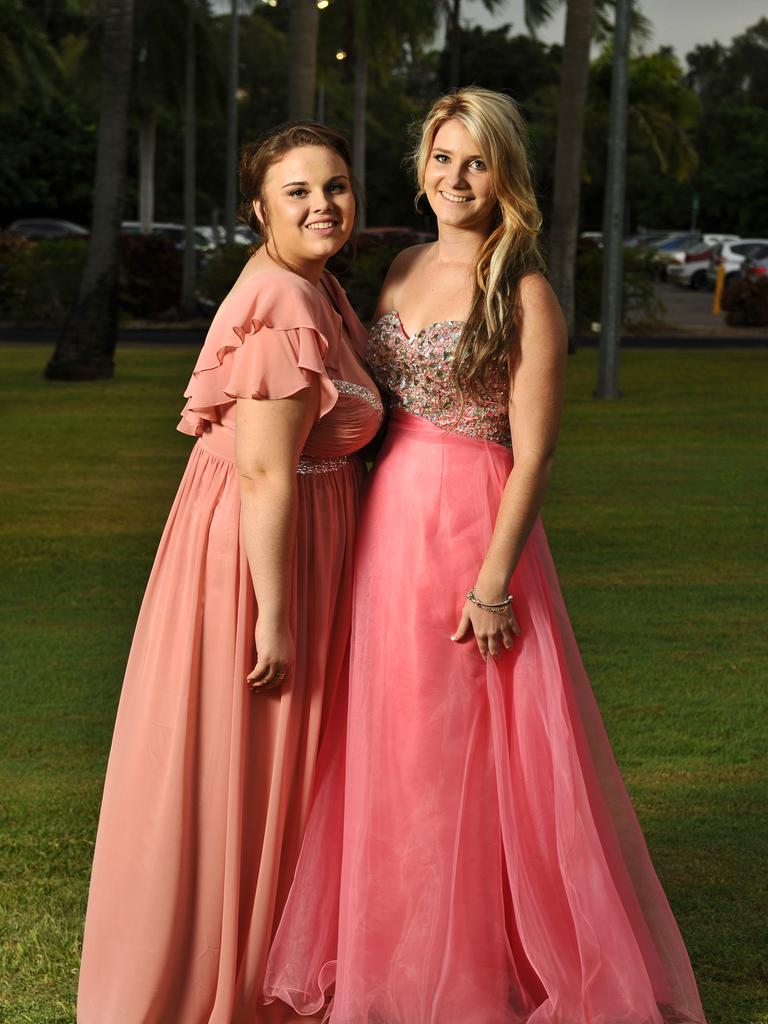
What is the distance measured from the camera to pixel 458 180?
3.59m

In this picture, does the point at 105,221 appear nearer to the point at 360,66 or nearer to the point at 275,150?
the point at 275,150

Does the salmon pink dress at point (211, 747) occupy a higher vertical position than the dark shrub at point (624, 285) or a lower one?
higher

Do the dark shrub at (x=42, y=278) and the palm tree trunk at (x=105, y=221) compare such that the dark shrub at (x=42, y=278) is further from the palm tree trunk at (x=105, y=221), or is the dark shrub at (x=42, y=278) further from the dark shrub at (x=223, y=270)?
the palm tree trunk at (x=105, y=221)

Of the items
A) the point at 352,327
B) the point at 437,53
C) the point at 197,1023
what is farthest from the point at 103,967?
the point at 437,53

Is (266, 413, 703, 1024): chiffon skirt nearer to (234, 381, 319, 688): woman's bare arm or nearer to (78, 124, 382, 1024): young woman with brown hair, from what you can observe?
(78, 124, 382, 1024): young woman with brown hair

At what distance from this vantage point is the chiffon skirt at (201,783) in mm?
3619

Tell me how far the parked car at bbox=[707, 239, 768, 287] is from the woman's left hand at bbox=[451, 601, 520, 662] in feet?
152

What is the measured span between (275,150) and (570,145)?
2247 centimetres

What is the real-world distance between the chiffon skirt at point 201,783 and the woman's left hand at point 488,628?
0.34 m

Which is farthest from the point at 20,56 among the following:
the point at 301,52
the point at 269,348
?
the point at 269,348

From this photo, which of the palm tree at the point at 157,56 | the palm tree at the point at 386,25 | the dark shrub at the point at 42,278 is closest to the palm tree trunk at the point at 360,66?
the palm tree at the point at 386,25

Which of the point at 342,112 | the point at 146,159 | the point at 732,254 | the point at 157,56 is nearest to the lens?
the point at 157,56

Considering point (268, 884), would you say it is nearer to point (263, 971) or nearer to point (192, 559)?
point (263, 971)

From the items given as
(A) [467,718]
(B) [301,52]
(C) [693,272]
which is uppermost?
(B) [301,52]
